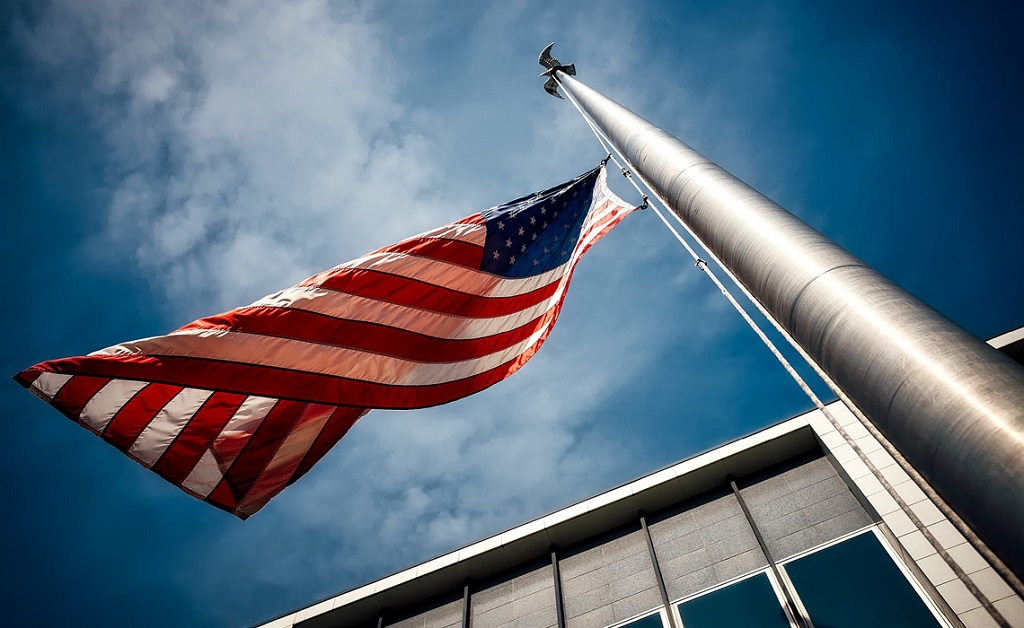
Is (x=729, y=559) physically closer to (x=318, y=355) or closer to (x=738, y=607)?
(x=738, y=607)

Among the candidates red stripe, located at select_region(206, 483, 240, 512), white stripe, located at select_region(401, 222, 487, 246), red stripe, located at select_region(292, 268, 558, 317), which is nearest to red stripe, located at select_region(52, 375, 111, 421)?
red stripe, located at select_region(206, 483, 240, 512)

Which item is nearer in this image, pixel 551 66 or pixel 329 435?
pixel 329 435

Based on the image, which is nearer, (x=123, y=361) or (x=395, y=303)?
(x=123, y=361)

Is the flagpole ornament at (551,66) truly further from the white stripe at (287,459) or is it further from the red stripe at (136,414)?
the red stripe at (136,414)

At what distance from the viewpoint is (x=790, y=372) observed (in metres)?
3.69

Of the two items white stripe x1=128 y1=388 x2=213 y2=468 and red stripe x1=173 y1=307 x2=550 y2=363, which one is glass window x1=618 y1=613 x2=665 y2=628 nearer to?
red stripe x1=173 y1=307 x2=550 y2=363

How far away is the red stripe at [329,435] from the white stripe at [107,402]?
2.12 m

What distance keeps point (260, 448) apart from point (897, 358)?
6.88 m

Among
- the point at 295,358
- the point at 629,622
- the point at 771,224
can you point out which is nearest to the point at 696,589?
the point at 629,622

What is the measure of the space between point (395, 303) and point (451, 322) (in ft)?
2.88

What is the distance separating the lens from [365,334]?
7484 mm

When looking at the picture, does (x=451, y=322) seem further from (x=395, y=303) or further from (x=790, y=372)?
(x=790, y=372)

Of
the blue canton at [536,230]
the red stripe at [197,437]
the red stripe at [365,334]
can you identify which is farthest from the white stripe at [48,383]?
the blue canton at [536,230]

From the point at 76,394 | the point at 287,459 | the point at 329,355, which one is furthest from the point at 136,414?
the point at 329,355
